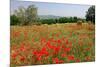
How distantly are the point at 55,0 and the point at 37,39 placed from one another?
1.72 feet

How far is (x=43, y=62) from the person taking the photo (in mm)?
2309

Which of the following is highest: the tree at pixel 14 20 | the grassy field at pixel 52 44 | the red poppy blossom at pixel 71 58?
the tree at pixel 14 20

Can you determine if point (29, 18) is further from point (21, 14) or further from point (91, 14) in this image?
point (91, 14)

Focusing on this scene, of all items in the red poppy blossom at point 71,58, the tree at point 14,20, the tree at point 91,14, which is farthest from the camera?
the tree at point 91,14

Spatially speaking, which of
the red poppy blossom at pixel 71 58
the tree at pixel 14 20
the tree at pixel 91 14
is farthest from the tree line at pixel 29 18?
the red poppy blossom at pixel 71 58

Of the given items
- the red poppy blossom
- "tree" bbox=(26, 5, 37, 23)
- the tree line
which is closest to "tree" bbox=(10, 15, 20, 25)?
the tree line

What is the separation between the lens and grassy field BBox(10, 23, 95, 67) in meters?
2.22

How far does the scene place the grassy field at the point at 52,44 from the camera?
7.28 ft

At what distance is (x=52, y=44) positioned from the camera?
2.36 m

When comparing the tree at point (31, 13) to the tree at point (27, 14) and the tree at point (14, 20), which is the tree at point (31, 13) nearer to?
the tree at point (27, 14)

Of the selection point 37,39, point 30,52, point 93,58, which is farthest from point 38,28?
point 93,58

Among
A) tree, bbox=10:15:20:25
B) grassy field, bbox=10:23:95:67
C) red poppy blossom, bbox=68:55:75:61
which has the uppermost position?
tree, bbox=10:15:20:25

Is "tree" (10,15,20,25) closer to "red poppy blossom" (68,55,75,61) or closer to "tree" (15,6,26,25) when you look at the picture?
"tree" (15,6,26,25)

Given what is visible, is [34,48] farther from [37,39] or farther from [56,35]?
[56,35]
